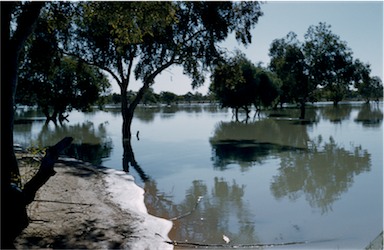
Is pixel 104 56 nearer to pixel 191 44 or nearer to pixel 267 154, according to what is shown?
pixel 191 44

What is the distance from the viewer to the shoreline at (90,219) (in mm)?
6020

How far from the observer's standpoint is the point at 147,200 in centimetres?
1031

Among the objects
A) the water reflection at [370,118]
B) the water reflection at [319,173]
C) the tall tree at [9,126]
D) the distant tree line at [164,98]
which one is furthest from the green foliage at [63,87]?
the distant tree line at [164,98]

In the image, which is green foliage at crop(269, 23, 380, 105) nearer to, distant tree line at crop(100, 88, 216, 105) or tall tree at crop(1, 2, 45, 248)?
tall tree at crop(1, 2, 45, 248)

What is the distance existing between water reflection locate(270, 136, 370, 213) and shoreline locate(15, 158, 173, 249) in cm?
464

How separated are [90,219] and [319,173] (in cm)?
979

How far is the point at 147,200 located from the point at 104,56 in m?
19.6

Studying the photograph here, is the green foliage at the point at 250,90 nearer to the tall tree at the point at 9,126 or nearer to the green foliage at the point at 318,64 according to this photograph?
the green foliage at the point at 318,64

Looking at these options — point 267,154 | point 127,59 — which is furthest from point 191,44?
point 267,154

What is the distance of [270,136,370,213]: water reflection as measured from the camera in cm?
1070

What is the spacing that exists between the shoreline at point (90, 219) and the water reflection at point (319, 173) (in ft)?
15.2

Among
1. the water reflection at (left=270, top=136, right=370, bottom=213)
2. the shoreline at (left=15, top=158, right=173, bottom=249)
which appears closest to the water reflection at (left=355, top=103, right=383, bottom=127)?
the water reflection at (left=270, top=136, right=370, bottom=213)

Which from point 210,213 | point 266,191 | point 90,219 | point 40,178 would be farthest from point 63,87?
point 40,178

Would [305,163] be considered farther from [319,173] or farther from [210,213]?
[210,213]
